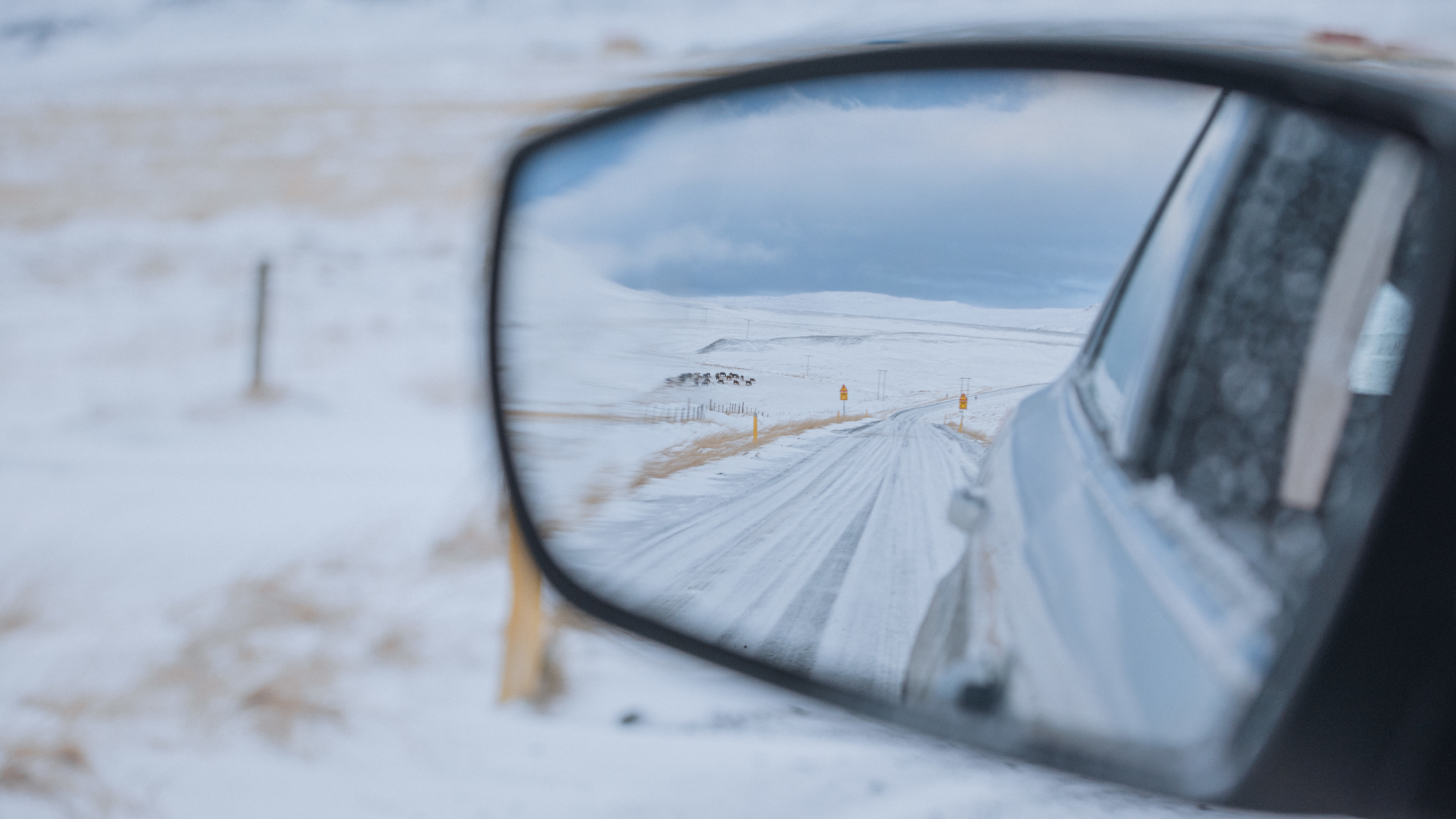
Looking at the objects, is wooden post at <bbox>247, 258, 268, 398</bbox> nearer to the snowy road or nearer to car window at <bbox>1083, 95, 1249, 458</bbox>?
the snowy road

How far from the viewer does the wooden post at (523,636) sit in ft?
7.28

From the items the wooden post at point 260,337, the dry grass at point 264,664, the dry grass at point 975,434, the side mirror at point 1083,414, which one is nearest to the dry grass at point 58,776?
the dry grass at point 264,664

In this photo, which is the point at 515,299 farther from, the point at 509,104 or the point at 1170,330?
the point at 509,104

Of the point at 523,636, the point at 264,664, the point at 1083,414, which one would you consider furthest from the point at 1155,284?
the point at 264,664

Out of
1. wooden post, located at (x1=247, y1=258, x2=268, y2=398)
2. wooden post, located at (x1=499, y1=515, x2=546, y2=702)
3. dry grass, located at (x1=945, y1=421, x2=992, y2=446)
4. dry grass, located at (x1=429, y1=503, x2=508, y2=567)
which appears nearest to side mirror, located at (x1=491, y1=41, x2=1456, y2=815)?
dry grass, located at (x1=945, y1=421, x2=992, y2=446)

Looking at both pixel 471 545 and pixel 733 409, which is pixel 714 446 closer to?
pixel 733 409

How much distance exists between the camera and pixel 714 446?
1080 mm

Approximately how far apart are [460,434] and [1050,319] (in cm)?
599

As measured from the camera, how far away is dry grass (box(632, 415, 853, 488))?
94 centimetres

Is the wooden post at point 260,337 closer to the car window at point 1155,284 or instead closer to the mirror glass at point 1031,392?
the mirror glass at point 1031,392

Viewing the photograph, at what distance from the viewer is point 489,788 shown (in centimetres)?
193

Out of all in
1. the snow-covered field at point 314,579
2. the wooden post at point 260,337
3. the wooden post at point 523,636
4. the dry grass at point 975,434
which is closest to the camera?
the dry grass at point 975,434

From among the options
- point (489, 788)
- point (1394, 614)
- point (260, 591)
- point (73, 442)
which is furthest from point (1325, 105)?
point (73, 442)

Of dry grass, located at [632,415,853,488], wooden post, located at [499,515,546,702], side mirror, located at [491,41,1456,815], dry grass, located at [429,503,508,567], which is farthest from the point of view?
dry grass, located at [429,503,508,567]
